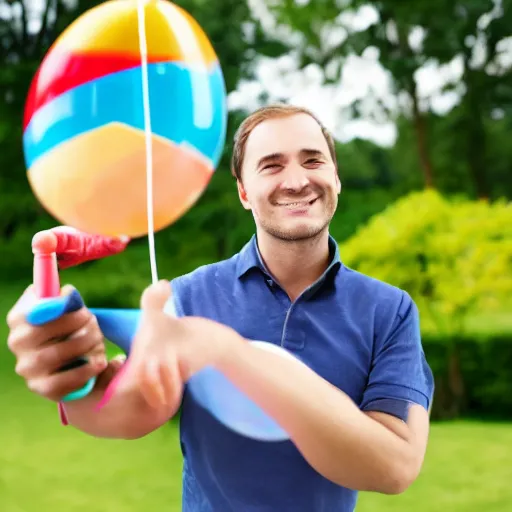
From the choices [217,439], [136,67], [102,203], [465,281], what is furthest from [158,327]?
[465,281]

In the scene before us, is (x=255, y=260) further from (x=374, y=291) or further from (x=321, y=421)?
(x=321, y=421)

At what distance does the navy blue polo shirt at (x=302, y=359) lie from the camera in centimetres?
102

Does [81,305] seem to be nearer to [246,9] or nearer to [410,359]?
[410,359]

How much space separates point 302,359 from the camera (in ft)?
3.36

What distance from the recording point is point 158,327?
0.65 metres

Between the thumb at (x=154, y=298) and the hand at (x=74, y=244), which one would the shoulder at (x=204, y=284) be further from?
the thumb at (x=154, y=298)

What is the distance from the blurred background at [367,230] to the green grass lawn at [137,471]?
2 centimetres

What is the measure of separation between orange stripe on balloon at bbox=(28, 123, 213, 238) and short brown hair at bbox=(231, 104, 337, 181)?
7.3 inches

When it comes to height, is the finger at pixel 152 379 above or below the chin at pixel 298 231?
below

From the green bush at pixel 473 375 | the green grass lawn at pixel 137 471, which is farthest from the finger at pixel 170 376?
the green bush at pixel 473 375

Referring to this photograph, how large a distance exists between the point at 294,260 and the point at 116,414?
0.35m

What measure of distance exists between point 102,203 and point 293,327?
1.18 feet

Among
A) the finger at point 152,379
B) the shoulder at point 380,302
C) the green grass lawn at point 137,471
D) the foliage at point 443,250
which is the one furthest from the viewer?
the foliage at point 443,250

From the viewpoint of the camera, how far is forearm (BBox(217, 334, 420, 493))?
74cm
